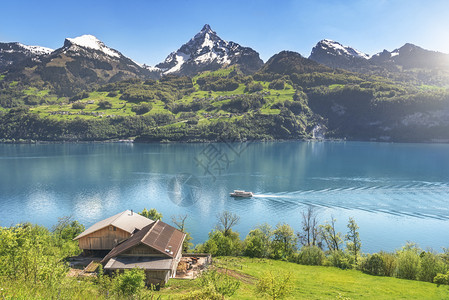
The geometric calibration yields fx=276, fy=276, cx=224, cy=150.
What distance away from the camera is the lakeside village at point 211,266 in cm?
2170

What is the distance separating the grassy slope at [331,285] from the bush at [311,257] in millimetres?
1992

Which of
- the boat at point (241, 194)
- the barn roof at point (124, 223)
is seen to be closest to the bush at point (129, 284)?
the barn roof at point (124, 223)

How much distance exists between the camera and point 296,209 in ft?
244

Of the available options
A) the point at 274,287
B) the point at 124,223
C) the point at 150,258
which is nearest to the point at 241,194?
the point at 124,223

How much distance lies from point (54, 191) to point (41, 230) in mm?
49953

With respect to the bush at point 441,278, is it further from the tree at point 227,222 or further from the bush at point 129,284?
the bush at point 129,284

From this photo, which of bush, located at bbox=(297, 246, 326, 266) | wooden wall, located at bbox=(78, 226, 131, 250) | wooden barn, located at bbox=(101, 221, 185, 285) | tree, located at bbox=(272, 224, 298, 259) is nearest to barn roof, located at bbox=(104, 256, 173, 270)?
wooden barn, located at bbox=(101, 221, 185, 285)

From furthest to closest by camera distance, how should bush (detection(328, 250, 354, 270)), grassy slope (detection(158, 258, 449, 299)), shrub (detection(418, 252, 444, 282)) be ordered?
bush (detection(328, 250, 354, 270)) < shrub (detection(418, 252, 444, 282)) < grassy slope (detection(158, 258, 449, 299))

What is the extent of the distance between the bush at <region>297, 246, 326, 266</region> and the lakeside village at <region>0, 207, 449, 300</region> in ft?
0.50

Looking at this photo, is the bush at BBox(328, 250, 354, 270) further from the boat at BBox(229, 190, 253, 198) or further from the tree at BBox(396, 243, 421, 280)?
the boat at BBox(229, 190, 253, 198)

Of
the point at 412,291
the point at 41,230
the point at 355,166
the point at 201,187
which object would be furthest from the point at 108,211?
the point at 355,166

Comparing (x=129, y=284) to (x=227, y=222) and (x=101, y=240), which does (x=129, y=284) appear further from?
(x=227, y=222)

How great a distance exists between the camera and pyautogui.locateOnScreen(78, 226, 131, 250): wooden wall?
3978 cm

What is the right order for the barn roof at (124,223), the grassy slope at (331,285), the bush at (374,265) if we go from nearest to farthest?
the grassy slope at (331,285), the bush at (374,265), the barn roof at (124,223)
